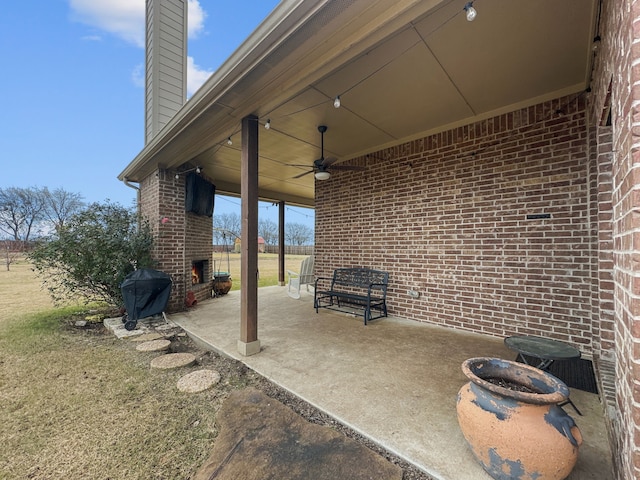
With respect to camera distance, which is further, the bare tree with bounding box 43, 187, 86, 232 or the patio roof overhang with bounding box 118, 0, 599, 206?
the bare tree with bounding box 43, 187, 86, 232

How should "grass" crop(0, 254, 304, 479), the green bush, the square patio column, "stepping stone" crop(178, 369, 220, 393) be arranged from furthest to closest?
the green bush → the square patio column → "stepping stone" crop(178, 369, 220, 393) → "grass" crop(0, 254, 304, 479)

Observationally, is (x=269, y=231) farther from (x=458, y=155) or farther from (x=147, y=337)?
(x=458, y=155)

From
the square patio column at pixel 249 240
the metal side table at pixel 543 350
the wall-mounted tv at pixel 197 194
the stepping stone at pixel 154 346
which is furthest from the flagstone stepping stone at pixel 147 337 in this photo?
the metal side table at pixel 543 350

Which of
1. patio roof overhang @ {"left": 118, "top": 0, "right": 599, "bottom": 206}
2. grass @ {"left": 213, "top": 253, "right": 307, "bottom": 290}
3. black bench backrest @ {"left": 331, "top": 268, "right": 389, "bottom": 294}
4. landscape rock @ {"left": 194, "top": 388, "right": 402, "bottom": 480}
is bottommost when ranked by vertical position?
grass @ {"left": 213, "top": 253, "right": 307, "bottom": 290}

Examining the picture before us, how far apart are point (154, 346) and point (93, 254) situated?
2.02 m

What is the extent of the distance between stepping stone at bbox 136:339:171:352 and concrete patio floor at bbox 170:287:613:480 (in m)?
0.35

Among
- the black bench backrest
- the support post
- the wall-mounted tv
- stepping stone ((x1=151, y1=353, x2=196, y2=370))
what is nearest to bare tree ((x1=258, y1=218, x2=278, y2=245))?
the support post

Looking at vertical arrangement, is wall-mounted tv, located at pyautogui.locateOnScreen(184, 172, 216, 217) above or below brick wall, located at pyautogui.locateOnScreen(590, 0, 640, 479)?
above

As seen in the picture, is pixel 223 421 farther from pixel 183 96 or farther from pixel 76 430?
pixel 183 96

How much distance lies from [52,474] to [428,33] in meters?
3.72

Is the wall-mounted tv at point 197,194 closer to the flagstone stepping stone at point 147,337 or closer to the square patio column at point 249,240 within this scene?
the flagstone stepping stone at point 147,337

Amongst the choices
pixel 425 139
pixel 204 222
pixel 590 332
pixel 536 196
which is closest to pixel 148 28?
pixel 204 222

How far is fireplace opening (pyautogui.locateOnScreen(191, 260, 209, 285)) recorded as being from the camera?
19.9 feet

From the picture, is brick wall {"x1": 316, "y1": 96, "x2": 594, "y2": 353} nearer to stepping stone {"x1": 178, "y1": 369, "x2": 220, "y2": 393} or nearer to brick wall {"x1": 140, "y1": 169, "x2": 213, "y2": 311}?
stepping stone {"x1": 178, "y1": 369, "x2": 220, "y2": 393}
